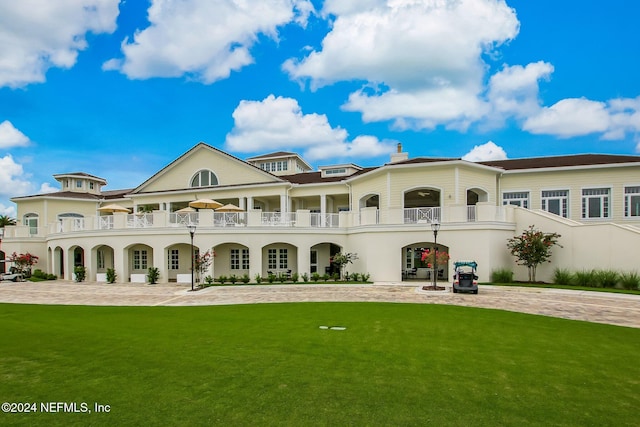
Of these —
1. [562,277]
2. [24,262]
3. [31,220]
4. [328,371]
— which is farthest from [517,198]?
[31,220]

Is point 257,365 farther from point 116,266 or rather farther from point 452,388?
point 116,266

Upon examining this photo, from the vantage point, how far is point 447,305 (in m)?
13.6

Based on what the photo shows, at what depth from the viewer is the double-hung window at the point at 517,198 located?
80.8ft

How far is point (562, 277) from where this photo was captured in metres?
19.8

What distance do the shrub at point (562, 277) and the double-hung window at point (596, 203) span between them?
5823 millimetres

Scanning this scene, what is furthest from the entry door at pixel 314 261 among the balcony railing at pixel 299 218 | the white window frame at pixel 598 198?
the white window frame at pixel 598 198

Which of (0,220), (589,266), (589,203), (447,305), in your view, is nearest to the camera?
(447,305)

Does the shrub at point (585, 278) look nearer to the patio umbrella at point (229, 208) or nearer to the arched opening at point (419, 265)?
the arched opening at point (419, 265)

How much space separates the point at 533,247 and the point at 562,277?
7.08ft

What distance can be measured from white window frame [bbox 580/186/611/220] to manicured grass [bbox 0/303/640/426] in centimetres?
1639

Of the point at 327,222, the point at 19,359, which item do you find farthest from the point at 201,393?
the point at 327,222

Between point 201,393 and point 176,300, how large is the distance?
39.3 ft

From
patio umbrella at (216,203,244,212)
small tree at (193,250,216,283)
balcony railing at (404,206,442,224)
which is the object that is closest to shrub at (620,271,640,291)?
balcony railing at (404,206,442,224)

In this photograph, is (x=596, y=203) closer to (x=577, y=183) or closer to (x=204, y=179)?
(x=577, y=183)
